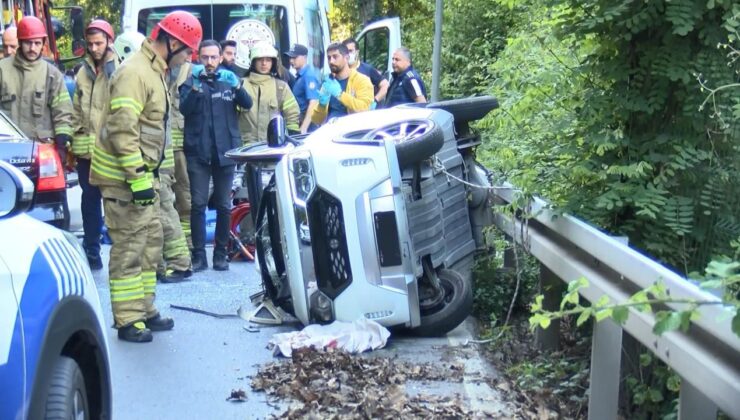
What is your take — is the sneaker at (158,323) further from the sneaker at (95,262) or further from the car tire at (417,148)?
the sneaker at (95,262)

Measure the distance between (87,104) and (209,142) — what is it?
1155 mm

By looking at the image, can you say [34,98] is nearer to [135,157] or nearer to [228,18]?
[135,157]

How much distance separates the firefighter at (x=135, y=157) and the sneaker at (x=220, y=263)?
2.45m

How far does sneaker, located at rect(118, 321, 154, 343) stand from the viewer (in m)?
7.25

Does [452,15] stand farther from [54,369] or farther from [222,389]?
[54,369]

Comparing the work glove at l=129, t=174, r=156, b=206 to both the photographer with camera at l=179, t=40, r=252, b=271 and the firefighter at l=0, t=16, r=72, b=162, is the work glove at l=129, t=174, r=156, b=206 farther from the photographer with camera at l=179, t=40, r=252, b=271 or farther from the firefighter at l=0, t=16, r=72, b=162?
the firefighter at l=0, t=16, r=72, b=162

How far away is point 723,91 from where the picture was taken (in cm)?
535

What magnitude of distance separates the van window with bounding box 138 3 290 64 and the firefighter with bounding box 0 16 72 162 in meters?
4.92

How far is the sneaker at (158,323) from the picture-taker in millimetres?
7516

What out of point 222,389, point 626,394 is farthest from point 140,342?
point 626,394

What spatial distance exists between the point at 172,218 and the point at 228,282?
27.7 inches

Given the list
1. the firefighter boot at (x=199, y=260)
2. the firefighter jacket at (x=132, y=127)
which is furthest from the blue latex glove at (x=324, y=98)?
the firefighter jacket at (x=132, y=127)

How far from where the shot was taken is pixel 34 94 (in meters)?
9.95

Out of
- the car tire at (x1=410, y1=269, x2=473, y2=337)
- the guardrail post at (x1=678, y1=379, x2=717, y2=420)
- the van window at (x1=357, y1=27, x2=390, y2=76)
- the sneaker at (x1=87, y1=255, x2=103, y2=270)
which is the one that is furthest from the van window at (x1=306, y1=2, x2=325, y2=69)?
the guardrail post at (x1=678, y1=379, x2=717, y2=420)
